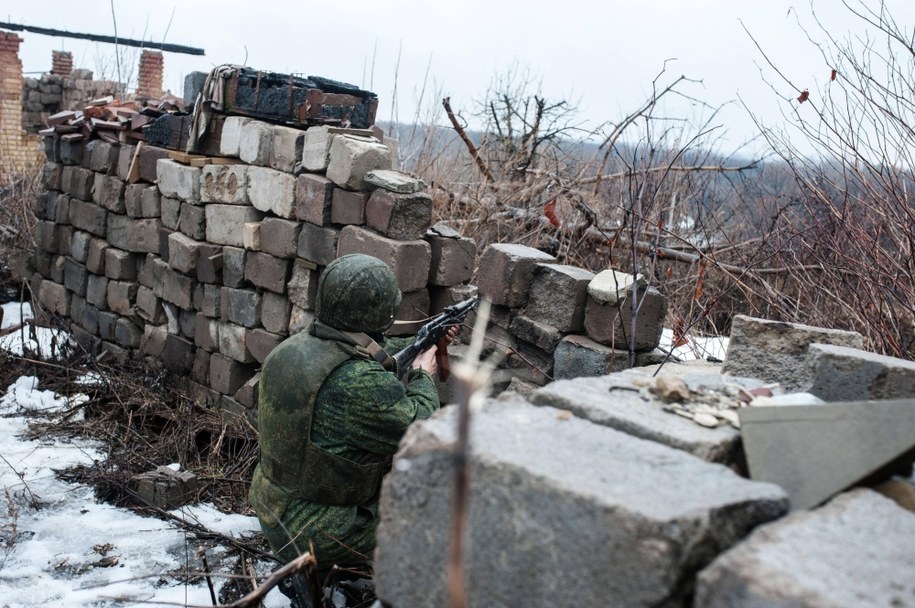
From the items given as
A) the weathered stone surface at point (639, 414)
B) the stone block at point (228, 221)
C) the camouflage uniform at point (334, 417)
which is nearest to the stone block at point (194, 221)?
the stone block at point (228, 221)

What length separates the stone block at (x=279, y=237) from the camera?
20.5ft

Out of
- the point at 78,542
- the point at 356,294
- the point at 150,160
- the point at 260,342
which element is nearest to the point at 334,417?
the point at 356,294

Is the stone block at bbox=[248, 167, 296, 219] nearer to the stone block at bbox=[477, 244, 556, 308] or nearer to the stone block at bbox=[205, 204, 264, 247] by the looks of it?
the stone block at bbox=[205, 204, 264, 247]

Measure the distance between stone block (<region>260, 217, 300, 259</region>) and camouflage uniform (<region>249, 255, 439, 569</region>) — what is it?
2.59 meters

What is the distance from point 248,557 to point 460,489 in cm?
412

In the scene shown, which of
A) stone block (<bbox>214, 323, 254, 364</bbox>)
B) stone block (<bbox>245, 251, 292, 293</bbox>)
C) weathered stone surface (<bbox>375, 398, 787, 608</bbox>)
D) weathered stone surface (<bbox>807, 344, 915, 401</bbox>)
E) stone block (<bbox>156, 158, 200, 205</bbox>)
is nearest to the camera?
weathered stone surface (<bbox>375, 398, 787, 608</bbox>)

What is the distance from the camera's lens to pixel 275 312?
652 cm

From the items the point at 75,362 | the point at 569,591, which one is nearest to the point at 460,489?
the point at 569,591

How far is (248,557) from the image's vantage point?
459 cm

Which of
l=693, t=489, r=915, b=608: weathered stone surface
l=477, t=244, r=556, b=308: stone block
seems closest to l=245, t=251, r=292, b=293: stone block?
l=477, t=244, r=556, b=308: stone block

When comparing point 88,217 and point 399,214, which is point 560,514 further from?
point 88,217

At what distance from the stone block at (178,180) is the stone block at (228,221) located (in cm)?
20

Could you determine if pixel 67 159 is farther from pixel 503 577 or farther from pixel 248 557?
pixel 503 577

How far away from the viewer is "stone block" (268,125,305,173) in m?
6.20
